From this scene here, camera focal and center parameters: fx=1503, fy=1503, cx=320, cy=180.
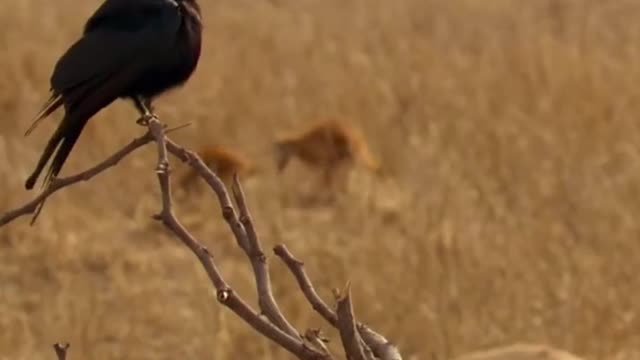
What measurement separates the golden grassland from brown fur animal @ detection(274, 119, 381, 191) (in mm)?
79

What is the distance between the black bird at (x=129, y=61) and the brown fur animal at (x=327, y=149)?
4.60 metres

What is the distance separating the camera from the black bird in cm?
176

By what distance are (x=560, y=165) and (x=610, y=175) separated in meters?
0.25

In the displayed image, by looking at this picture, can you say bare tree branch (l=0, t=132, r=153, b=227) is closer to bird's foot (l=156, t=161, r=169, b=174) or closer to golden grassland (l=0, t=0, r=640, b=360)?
bird's foot (l=156, t=161, r=169, b=174)

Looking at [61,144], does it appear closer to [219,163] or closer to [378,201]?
[378,201]

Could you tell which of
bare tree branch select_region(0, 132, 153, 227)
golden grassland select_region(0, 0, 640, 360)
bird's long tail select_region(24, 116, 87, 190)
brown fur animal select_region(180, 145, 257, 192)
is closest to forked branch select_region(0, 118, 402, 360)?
bare tree branch select_region(0, 132, 153, 227)

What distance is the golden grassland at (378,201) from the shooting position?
4.28 metres

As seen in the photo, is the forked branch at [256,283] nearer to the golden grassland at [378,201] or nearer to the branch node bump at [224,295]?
the branch node bump at [224,295]

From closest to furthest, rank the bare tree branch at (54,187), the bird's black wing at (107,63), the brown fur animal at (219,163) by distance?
the bare tree branch at (54,187) → the bird's black wing at (107,63) → the brown fur animal at (219,163)

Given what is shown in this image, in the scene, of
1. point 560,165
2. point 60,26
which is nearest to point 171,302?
point 560,165

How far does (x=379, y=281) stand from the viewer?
14.5ft

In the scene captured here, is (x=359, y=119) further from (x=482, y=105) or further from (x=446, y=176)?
(x=446, y=176)

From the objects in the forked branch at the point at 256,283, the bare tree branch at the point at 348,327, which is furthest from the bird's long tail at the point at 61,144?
the bare tree branch at the point at 348,327

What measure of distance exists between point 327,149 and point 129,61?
475 cm
